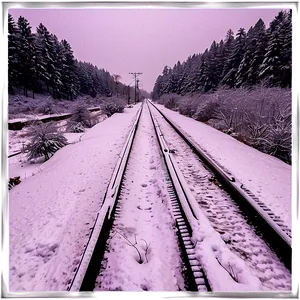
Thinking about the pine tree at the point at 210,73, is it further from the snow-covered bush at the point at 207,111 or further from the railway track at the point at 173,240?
the railway track at the point at 173,240

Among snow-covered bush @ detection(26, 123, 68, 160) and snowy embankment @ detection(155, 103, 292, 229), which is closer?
snowy embankment @ detection(155, 103, 292, 229)

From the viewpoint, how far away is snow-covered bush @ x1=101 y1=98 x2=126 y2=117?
22.0 meters

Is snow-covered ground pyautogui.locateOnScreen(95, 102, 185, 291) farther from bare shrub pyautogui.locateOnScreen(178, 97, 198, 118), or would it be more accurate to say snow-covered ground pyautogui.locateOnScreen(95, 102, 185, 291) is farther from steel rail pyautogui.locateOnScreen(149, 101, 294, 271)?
bare shrub pyautogui.locateOnScreen(178, 97, 198, 118)

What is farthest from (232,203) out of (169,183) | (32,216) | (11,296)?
(32,216)

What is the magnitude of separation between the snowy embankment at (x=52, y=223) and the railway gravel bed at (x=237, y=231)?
2.07m

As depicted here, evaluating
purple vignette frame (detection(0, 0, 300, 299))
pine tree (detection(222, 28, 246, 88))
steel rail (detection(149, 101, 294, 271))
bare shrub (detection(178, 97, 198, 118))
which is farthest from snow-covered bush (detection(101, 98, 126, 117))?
purple vignette frame (detection(0, 0, 300, 299))

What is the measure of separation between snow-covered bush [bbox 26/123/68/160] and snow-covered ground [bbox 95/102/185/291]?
16.3 ft

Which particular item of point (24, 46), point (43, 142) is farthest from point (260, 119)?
point (43, 142)

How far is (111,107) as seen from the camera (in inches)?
→ 880

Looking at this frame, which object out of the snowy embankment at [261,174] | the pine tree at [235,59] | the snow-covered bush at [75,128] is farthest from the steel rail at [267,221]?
the pine tree at [235,59]

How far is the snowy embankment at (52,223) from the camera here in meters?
1.95

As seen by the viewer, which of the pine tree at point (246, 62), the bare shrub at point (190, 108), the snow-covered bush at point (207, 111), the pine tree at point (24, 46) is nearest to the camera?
the pine tree at point (24, 46)

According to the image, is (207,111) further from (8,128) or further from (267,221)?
(8,128)

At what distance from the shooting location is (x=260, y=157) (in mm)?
6148
